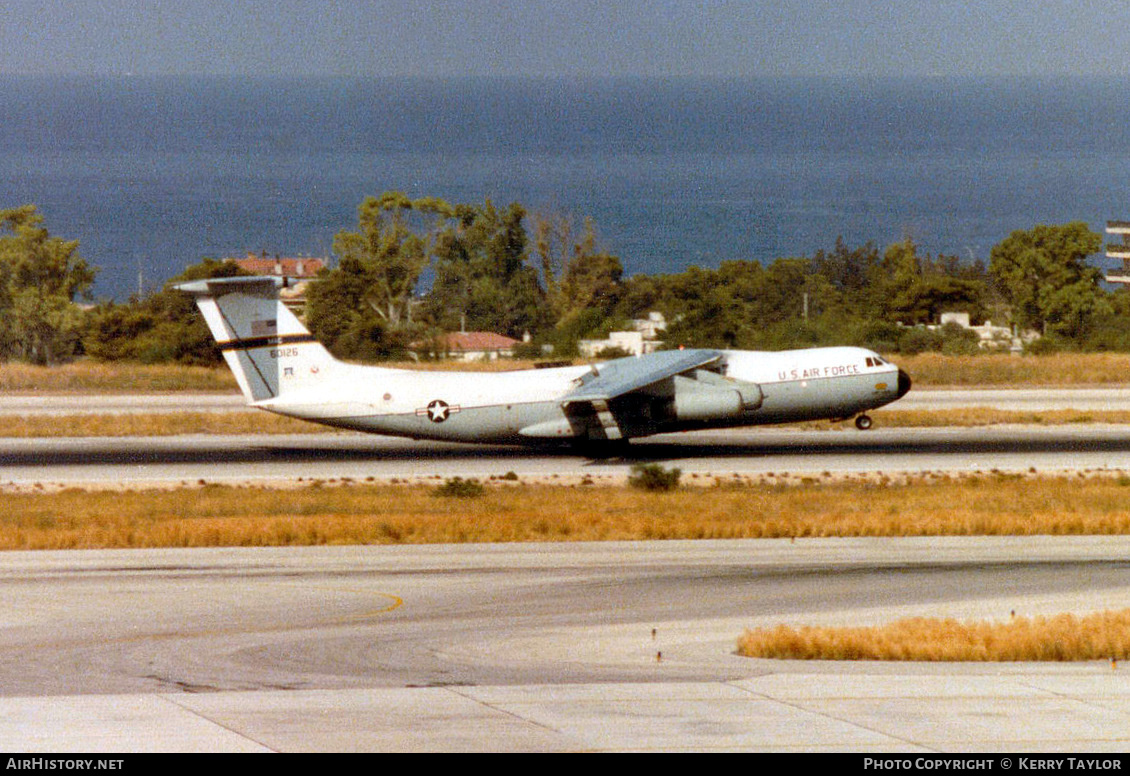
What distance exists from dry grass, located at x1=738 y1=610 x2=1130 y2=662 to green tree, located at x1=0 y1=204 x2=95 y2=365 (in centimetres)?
6800

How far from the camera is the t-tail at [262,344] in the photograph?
38438 millimetres

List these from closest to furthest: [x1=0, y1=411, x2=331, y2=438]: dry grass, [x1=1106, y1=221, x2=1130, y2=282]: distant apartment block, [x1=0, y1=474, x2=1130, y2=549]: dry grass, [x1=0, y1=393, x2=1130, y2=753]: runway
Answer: [x1=0, y1=393, x2=1130, y2=753]: runway < [x1=0, y1=474, x2=1130, y2=549]: dry grass < [x1=0, y1=411, x2=331, y2=438]: dry grass < [x1=1106, y1=221, x2=1130, y2=282]: distant apartment block

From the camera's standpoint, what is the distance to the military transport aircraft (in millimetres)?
38281

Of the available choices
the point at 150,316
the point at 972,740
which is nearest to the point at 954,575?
the point at 972,740

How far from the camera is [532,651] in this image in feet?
61.2

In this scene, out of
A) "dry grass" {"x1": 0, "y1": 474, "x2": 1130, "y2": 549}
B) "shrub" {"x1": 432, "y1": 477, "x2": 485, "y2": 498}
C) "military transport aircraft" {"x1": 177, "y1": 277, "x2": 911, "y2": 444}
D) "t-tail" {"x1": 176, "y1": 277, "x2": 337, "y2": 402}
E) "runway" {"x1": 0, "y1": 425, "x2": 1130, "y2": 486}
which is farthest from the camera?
"t-tail" {"x1": 176, "y1": 277, "x2": 337, "y2": 402}

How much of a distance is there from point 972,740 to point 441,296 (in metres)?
88.2

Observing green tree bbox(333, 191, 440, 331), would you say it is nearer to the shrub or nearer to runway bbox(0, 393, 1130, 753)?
the shrub

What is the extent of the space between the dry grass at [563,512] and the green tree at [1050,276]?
51.3 meters

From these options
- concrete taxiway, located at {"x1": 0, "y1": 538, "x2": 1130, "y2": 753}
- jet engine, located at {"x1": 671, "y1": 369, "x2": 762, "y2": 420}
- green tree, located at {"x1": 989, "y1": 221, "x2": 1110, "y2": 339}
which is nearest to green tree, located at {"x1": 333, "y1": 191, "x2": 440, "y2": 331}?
green tree, located at {"x1": 989, "y1": 221, "x2": 1110, "y2": 339}

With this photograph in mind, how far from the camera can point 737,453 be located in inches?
1582

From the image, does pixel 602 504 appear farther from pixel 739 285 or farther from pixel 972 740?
pixel 739 285

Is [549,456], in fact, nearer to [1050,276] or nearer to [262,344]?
[262,344]

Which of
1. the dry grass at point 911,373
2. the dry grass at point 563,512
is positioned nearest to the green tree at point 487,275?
the dry grass at point 911,373
